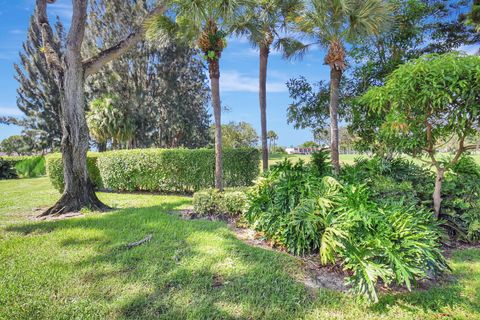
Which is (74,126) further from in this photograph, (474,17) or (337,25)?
(474,17)

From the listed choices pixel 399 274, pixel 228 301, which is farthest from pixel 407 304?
pixel 228 301

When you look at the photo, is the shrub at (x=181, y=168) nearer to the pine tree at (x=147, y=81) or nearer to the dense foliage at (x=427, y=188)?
the dense foliage at (x=427, y=188)

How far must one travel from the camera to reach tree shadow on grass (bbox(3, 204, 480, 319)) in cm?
258

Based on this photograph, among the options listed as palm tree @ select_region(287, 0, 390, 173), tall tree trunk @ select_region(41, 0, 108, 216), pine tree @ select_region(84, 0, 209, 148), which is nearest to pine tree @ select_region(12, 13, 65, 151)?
pine tree @ select_region(84, 0, 209, 148)

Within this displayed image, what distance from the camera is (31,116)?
26609 millimetres

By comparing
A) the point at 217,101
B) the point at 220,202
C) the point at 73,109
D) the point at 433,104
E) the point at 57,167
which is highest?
the point at 217,101

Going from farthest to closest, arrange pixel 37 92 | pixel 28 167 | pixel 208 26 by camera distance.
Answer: pixel 37 92 → pixel 28 167 → pixel 208 26

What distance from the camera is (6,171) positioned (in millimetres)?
17344

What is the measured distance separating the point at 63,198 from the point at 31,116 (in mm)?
26425

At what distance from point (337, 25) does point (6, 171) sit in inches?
830

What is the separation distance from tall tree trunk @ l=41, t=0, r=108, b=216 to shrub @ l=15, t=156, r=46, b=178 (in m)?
16.0

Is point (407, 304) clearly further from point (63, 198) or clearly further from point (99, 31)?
point (99, 31)

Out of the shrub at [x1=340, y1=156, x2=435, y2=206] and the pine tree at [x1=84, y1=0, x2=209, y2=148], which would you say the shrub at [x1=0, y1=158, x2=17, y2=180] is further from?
the shrub at [x1=340, y1=156, x2=435, y2=206]

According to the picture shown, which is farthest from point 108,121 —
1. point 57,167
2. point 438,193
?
point 438,193
